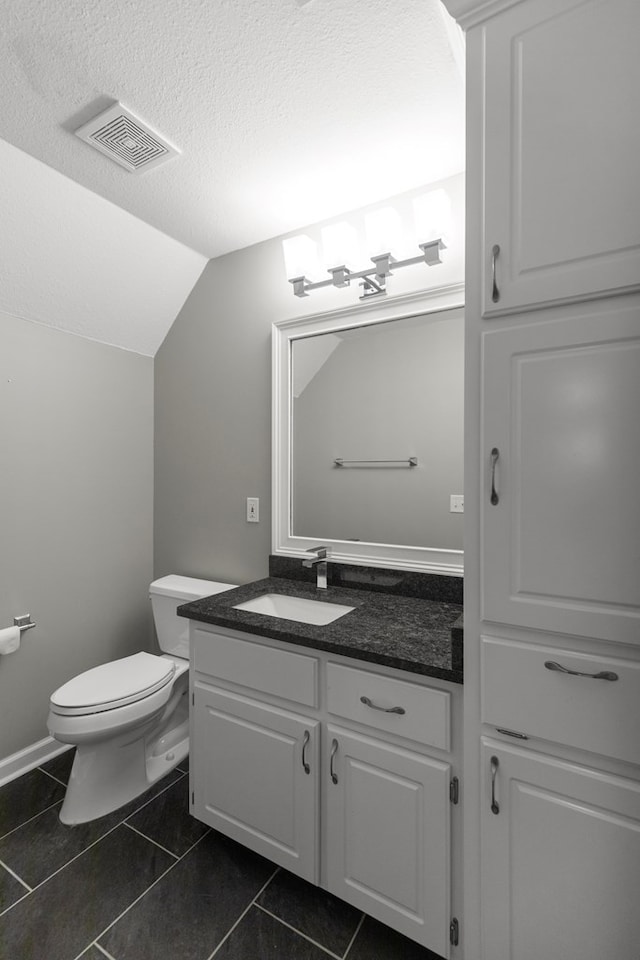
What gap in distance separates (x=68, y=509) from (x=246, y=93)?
1843 millimetres

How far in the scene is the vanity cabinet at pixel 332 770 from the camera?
1.17m

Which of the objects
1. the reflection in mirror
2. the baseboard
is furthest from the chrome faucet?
the baseboard

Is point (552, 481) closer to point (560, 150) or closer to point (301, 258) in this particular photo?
point (560, 150)

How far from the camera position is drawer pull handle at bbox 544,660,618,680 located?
0.93 m

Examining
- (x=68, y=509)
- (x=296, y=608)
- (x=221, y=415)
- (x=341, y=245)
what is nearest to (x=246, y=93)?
(x=341, y=245)

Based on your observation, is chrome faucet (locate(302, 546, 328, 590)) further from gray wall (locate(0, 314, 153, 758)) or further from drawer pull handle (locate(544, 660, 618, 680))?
gray wall (locate(0, 314, 153, 758))

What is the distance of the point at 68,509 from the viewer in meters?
2.24

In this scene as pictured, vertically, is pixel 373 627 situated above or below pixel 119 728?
above

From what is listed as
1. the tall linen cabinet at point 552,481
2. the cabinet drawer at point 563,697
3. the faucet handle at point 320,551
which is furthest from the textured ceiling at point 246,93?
the cabinet drawer at point 563,697

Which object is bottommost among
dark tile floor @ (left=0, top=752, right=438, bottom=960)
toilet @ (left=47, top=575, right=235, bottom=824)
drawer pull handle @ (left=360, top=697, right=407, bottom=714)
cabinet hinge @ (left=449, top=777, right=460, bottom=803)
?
dark tile floor @ (left=0, top=752, right=438, bottom=960)

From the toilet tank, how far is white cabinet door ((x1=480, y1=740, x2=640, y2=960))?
1.44 meters

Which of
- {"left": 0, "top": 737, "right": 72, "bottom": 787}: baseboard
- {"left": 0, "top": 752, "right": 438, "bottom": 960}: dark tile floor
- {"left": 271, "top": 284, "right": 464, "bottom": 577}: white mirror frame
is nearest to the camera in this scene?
{"left": 0, "top": 752, "right": 438, "bottom": 960}: dark tile floor

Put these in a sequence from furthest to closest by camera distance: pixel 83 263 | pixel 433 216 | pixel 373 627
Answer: pixel 83 263 < pixel 433 216 < pixel 373 627

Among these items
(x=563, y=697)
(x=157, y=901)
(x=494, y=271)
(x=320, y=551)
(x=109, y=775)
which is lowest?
(x=157, y=901)
